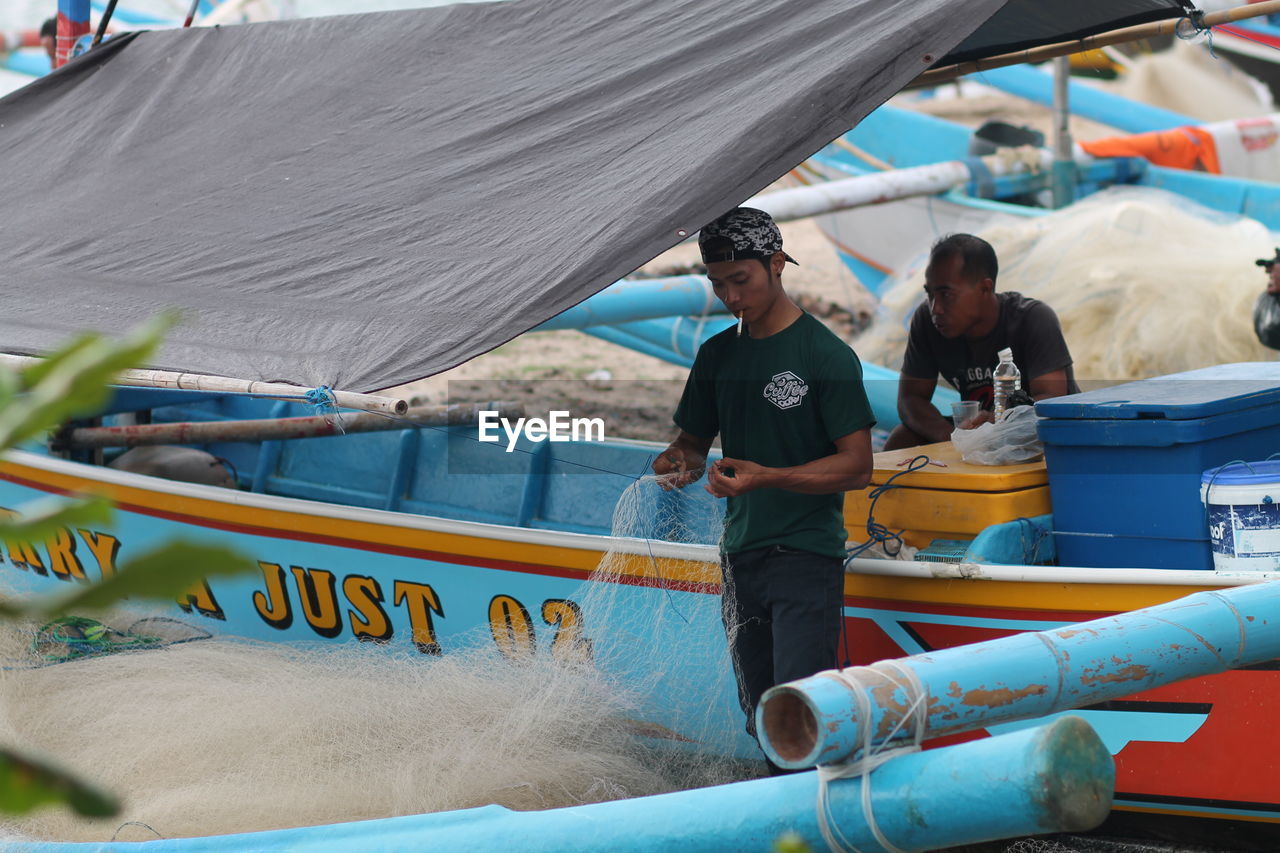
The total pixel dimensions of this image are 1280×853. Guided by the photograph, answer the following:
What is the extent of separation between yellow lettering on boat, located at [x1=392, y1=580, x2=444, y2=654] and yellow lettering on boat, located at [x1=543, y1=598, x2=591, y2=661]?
0.53 meters

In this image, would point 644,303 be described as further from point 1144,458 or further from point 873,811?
point 873,811

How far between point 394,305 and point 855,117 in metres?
1.23

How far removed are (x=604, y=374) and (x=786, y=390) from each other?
27.5ft

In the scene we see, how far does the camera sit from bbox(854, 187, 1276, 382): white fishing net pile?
8070 mm

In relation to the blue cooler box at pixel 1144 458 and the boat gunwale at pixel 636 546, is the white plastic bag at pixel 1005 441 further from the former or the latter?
the boat gunwale at pixel 636 546

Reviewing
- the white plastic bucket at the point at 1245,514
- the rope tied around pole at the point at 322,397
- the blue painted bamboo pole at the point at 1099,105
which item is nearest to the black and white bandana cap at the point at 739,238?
the rope tied around pole at the point at 322,397

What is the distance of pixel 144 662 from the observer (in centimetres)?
446

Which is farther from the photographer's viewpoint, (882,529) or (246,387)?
(882,529)

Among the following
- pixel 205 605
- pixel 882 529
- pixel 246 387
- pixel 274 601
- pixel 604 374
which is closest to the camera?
pixel 246 387

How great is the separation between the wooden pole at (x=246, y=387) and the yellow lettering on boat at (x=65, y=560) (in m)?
2.71

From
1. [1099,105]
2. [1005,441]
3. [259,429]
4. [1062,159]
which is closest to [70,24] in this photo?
[259,429]

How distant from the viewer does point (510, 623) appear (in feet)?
15.5

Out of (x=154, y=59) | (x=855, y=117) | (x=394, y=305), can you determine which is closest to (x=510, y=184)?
(x=394, y=305)

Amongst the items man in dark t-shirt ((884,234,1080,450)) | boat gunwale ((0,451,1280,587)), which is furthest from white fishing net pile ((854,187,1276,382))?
boat gunwale ((0,451,1280,587))
